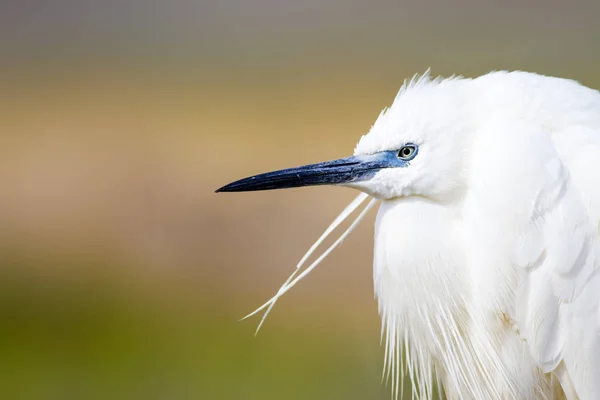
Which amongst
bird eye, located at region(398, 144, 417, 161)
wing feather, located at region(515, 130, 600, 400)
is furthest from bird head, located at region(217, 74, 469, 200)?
wing feather, located at region(515, 130, 600, 400)

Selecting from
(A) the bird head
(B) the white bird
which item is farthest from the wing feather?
(A) the bird head

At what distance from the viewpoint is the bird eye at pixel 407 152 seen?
1.14 m

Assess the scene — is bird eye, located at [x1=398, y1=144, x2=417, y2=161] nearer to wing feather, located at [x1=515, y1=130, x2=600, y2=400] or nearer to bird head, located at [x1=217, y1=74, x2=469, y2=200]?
bird head, located at [x1=217, y1=74, x2=469, y2=200]

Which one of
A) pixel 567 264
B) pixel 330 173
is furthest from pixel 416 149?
pixel 567 264

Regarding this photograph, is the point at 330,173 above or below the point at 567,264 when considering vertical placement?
above

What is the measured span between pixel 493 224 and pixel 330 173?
0.90 ft

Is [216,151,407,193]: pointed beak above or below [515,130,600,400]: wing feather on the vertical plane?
above

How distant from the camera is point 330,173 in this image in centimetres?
121

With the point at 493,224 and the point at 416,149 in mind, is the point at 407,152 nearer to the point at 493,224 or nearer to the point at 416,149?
the point at 416,149

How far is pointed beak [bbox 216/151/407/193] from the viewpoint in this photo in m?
1.16

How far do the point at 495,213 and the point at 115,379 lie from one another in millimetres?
2533

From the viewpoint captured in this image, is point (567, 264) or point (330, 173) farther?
point (330, 173)

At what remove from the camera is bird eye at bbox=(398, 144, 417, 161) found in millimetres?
1143

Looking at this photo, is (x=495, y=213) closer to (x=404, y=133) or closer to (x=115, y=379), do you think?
(x=404, y=133)
